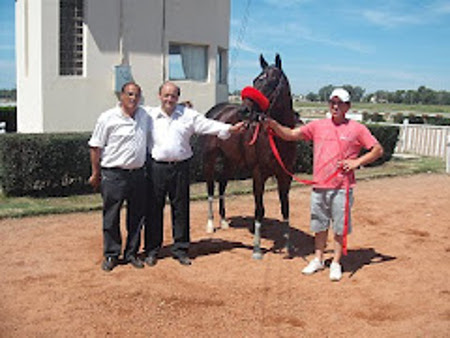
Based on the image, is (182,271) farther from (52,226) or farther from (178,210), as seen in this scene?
(52,226)

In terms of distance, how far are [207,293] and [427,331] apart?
1932 mm

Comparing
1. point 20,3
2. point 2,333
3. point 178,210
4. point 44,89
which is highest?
point 20,3

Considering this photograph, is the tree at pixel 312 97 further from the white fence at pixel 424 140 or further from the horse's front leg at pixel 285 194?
the horse's front leg at pixel 285 194

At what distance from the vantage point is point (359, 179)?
12180mm

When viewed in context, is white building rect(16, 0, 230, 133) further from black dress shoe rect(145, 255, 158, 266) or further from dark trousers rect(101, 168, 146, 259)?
black dress shoe rect(145, 255, 158, 266)

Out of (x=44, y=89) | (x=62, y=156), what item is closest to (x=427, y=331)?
(x=62, y=156)

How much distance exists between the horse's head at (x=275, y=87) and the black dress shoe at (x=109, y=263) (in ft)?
7.69

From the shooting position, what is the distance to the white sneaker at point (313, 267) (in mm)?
5262

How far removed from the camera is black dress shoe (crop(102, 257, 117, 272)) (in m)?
5.27

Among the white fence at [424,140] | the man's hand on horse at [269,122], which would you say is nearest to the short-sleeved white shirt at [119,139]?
the man's hand on horse at [269,122]

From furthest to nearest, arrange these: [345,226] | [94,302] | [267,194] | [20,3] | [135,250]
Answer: [20,3], [267,194], [135,250], [345,226], [94,302]

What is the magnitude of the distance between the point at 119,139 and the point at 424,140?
635 inches

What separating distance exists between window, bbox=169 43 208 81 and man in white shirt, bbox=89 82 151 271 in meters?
8.66

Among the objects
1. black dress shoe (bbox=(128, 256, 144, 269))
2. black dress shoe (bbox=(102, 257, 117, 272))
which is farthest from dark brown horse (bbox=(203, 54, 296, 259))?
black dress shoe (bbox=(102, 257, 117, 272))
